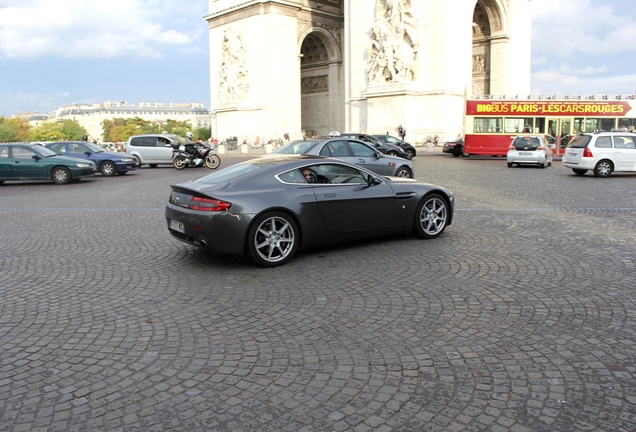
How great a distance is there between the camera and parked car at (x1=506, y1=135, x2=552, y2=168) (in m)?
22.5

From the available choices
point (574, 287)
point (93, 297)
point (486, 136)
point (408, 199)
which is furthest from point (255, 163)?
point (486, 136)

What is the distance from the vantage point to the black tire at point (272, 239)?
245 inches

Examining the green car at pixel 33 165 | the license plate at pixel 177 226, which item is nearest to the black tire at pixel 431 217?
the license plate at pixel 177 226

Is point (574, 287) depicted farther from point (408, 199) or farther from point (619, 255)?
point (408, 199)

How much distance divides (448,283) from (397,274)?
587 mm

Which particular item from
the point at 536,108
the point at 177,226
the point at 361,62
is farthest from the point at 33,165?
the point at 361,62

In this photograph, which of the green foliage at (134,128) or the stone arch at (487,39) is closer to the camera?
the stone arch at (487,39)

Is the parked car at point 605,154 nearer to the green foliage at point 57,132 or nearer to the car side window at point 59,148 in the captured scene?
the car side window at point 59,148

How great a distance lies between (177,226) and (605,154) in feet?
51.6

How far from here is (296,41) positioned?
43000 mm

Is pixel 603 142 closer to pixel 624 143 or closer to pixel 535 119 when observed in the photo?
pixel 624 143

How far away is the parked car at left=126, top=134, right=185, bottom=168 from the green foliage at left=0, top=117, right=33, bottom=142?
103829 millimetres

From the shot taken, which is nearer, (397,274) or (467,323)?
(467,323)

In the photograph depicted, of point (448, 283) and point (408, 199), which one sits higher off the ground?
point (408, 199)
